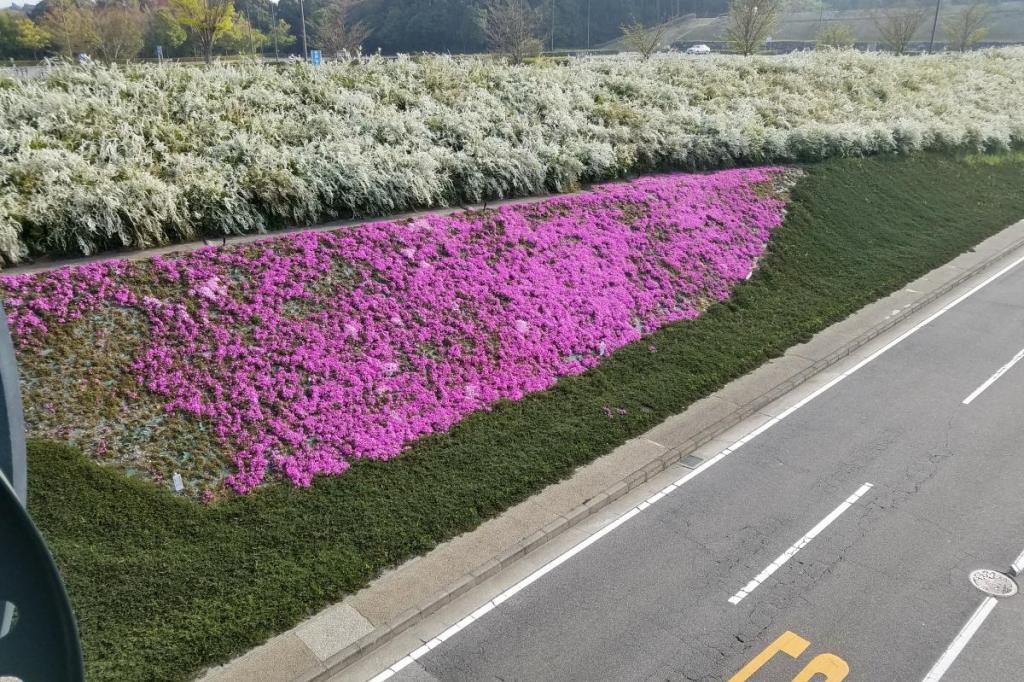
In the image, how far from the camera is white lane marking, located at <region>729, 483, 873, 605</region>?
7805 mm

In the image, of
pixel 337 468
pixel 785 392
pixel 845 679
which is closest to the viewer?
pixel 845 679

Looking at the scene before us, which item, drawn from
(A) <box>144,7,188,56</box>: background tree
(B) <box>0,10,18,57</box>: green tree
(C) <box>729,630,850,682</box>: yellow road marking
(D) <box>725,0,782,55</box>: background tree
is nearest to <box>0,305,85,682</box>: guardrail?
(C) <box>729,630,850,682</box>: yellow road marking

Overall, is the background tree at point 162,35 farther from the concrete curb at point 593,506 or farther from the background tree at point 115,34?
the concrete curb at point 593,506

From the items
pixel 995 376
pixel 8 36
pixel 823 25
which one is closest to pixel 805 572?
pixel 995 376

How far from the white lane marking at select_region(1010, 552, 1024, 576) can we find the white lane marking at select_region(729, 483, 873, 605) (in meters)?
1.80

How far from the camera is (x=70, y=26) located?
133ft

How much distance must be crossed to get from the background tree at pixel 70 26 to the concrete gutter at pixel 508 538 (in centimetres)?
4324

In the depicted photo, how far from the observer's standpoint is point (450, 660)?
690 centimetres

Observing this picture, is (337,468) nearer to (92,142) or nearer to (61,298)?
(61,298)

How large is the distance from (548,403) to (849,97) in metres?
27.2

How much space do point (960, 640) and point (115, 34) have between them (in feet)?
165

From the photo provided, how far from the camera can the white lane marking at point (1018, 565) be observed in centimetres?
802

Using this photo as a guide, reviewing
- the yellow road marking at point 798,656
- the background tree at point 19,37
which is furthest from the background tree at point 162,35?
the yellow road marking at point 798,656

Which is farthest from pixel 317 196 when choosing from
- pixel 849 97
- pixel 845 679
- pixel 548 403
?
pixel 849 97
